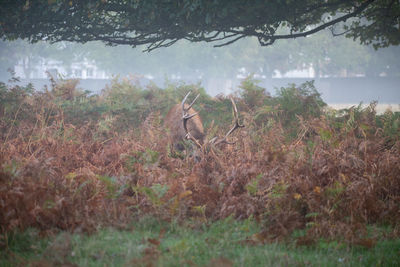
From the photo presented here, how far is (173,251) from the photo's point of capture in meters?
4.01

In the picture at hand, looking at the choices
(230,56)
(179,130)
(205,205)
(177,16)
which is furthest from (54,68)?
(205,205)

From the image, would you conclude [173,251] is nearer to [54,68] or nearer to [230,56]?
[230,56]

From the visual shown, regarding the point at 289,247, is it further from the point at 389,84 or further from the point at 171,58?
the point at 389,84

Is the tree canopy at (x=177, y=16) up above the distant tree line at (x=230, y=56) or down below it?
below

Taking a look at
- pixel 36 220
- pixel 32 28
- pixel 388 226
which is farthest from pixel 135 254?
pixel 32 28

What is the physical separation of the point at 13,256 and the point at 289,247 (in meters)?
2.83

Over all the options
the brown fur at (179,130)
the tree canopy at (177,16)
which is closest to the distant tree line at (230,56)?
the tree canopy at (177,16)

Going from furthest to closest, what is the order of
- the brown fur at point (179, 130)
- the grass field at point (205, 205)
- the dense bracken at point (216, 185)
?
the brown fur at point (179, 130) < the dense bracken at point (216, 185) < the grass field at point (205, 205)

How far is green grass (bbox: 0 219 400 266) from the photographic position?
3.85 meters

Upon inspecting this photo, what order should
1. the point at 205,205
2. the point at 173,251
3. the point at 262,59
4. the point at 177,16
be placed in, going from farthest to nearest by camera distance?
the point at 262,59 → the point at 177,16 → the point at 205,205 → the point at 173,251

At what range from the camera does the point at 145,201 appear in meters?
5.50

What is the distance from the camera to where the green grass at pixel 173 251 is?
3.85 meters

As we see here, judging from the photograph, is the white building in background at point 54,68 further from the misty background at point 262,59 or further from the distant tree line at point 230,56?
the distant tree line at point 230,56

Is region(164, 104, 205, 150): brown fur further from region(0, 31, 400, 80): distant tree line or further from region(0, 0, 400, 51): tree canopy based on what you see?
region(0, 31, 400, 80): distant tree line
